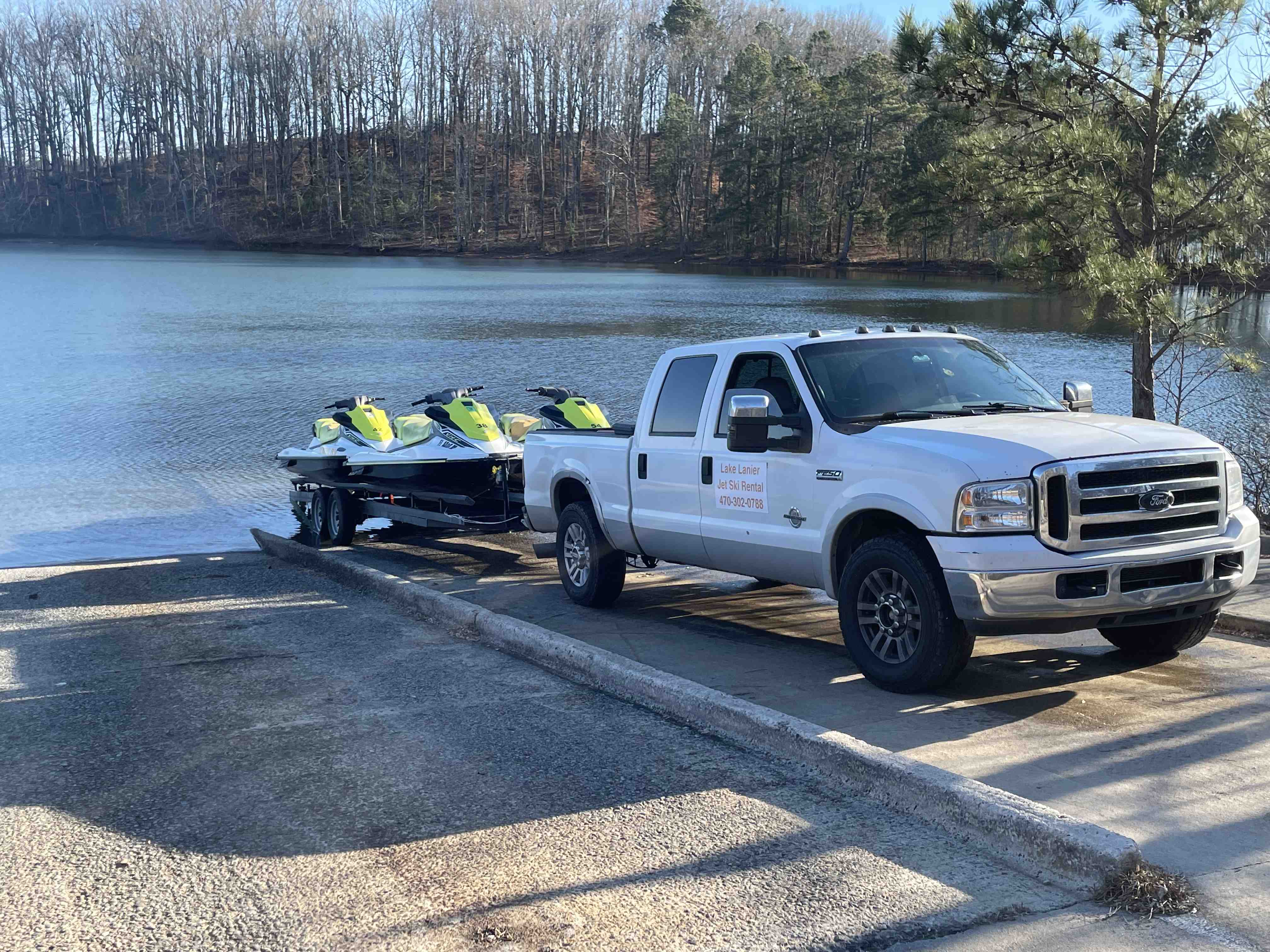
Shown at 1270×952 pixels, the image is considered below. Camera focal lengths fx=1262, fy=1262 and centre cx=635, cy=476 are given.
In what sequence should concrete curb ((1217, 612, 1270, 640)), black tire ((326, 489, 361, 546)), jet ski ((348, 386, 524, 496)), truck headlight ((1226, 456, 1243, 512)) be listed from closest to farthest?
1. truck headlight ((1226, 456, 1243, 512))
2. concrete curb ((1217, 612, 1270, 640))
3. jet ski ((348, 386, 524, 496))
4. black tire ((326, 489, 361, 546))

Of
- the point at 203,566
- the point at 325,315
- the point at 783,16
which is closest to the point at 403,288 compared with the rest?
the point at 325,315

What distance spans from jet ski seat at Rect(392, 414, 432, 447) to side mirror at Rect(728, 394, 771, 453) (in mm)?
6772

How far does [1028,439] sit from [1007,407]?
3.46 ft

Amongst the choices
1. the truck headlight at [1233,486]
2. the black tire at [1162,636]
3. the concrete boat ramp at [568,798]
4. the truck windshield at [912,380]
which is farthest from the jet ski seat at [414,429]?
the truck headlight at [1233,486]

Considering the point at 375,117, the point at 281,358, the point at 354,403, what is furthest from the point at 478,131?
the point at 354,403

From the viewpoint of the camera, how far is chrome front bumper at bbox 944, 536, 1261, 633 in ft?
19.6

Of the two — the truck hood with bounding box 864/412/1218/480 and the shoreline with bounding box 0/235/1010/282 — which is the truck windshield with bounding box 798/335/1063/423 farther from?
the shoreline with bounding box 0/235/1010/282

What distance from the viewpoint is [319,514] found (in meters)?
15.2

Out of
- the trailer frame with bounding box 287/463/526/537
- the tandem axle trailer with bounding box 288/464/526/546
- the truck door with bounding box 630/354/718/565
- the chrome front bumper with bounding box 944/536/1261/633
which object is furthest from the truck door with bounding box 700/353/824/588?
the trailer frame with bounding box 287/463/526/537

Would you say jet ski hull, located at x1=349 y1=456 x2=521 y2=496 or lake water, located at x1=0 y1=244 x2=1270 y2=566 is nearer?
jet ski hull, located at x1=349 y1=456 x2=521 y2=496

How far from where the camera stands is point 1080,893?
4.23 metres

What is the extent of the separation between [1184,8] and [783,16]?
140414mm

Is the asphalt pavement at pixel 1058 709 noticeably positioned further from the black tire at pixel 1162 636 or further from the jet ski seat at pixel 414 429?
the jet ski seat at pixel 414 429

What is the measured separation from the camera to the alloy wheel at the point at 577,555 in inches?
373
